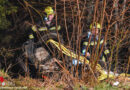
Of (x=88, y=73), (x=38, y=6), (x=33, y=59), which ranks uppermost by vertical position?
(x=38, y=6)

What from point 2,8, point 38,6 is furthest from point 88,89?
point 38,6

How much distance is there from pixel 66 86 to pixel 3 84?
3.92ft

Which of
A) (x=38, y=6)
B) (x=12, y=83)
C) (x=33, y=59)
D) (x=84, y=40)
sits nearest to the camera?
(x=12, y=83)

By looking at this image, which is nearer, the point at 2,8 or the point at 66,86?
the point at 66,86

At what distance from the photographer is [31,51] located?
5391mm

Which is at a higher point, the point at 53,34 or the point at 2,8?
the point at 2,8

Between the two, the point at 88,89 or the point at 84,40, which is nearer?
the point at 88,89

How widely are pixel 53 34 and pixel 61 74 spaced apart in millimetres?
2067

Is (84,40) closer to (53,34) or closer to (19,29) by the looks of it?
(53,34)

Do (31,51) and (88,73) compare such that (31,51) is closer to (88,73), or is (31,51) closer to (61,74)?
(61,74)

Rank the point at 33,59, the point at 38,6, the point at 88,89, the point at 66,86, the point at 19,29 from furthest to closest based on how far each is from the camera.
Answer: the point at 19,29 → the point at 38,6 → the point at 33,59 → the point at 66,86 → the point at 88,89

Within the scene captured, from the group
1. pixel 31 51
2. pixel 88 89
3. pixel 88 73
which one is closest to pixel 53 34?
pixel 31 51

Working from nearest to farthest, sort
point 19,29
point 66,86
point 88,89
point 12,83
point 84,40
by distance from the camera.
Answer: point 88,89, point 66,86, point 12,83, point 84,40, point 19,29

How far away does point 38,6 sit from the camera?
6.91 meters
